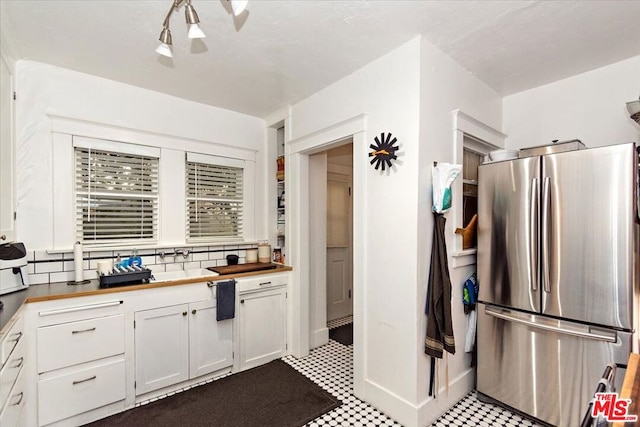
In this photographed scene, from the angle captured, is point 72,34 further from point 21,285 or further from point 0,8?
point 21,285

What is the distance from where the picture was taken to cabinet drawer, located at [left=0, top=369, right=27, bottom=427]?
4.84 ft

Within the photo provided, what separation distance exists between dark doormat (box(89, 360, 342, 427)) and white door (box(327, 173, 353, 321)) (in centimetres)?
162

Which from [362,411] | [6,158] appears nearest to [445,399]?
[362,411]

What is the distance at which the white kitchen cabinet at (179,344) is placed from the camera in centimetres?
237

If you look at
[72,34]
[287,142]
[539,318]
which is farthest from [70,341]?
[539,318]

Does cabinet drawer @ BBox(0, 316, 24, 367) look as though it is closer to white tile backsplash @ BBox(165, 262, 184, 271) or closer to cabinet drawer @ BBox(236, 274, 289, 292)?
white tile backsplash @ BBox(165, 262, 184, 271)

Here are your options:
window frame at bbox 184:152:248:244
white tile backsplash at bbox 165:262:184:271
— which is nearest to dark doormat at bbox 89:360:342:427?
white tile backsplash at bbox 165:262:184:271

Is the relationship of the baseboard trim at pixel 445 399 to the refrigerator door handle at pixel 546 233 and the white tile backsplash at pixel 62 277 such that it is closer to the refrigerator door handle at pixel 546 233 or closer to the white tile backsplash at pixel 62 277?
the refrigerator door handle at pixel 546 233

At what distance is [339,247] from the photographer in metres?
4.33

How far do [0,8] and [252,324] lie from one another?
2.81 m

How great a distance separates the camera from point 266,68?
2428mm

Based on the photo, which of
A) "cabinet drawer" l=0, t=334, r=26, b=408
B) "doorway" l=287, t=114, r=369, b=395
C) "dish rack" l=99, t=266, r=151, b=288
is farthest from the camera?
"doorway" l=287, t=114, r=369, b=395

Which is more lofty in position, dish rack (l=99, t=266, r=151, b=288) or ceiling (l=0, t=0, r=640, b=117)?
ceiling (l=0, t=0, r=640, b=117)

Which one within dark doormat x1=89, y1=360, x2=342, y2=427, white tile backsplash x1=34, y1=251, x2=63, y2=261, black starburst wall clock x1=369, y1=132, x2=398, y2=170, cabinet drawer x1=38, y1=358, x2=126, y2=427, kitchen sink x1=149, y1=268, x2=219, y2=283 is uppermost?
black starburst wall clock x1=369, y1=132, x2=398, y2=170
